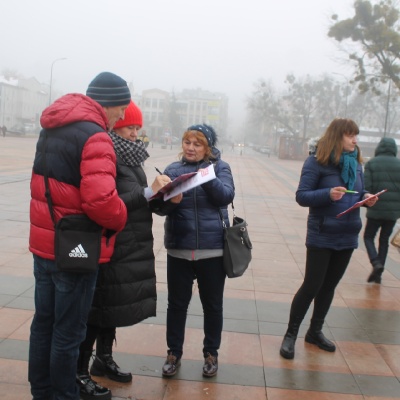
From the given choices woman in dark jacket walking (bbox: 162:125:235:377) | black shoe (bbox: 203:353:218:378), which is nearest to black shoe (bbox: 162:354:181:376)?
woman in dark jacket walking (bbox: 162:125:235:377)

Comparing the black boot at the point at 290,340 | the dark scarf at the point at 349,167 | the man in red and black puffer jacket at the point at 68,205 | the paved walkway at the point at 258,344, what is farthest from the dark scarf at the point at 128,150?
the black boot at the point at 290,340

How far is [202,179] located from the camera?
2.90 meters

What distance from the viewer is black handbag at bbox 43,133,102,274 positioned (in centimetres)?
241

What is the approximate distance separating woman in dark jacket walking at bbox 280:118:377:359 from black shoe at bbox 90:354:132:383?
1.23 metres

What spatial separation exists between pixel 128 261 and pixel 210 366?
1.03 m

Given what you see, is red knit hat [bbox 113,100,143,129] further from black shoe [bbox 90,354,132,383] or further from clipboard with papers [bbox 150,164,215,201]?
black shoe [bbox 90,354,132,383]

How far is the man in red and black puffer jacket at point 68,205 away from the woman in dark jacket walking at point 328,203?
1659 mm

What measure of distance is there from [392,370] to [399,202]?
267cm

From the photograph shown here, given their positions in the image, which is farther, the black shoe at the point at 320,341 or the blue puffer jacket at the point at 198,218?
the black shoe at the point at 320,341

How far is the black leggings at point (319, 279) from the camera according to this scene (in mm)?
3873

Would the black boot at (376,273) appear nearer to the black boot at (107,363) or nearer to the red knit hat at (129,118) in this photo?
the black boot at (107,363)

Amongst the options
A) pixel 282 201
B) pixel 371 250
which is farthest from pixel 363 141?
pixel 371 250

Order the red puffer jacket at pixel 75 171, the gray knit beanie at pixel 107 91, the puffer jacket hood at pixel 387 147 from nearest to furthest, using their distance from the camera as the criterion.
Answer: the red puffer jacket at pixel 75 171, the gray knit beanie at pixel 107 91, the puffer jacket hood at pixel 387 147

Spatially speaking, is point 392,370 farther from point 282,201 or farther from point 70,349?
point 282,201
